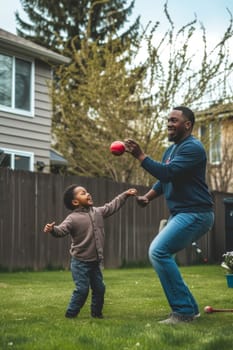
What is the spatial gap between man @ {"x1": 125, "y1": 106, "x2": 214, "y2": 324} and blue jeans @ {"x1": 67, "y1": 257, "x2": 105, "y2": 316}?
2.52 feet

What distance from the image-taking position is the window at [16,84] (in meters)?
18.3

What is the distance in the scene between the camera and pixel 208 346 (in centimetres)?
485

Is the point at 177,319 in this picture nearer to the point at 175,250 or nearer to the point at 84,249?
the point at 175,250

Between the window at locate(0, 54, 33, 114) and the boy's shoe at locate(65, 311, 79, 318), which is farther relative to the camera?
the window at locate(0, 54, 33, 114)

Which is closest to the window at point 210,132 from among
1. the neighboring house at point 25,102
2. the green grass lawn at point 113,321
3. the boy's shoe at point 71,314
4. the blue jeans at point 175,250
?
the neighboring house at point 25,102

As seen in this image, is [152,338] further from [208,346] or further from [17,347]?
[17,347]

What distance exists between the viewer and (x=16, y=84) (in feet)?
61.4

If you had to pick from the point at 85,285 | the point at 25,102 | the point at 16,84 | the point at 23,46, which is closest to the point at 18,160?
the point at 25,102

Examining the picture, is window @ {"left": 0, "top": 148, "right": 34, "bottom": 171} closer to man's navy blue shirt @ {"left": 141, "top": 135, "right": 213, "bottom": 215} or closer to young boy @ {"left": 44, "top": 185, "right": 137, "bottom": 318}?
young boy @ {"left": 44, "top": 185, "right": 137, "bottom": 318}

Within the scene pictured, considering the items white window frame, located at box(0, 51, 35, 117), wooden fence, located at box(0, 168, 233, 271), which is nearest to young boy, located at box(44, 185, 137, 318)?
wooden fence, located at box(0, 168, 233, 271)

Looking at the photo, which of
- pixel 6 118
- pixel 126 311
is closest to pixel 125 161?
pixel 6 118

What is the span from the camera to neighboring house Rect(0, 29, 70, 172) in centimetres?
1822

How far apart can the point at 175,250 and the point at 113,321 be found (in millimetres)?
825

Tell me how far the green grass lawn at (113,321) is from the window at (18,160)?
7.34 meters
